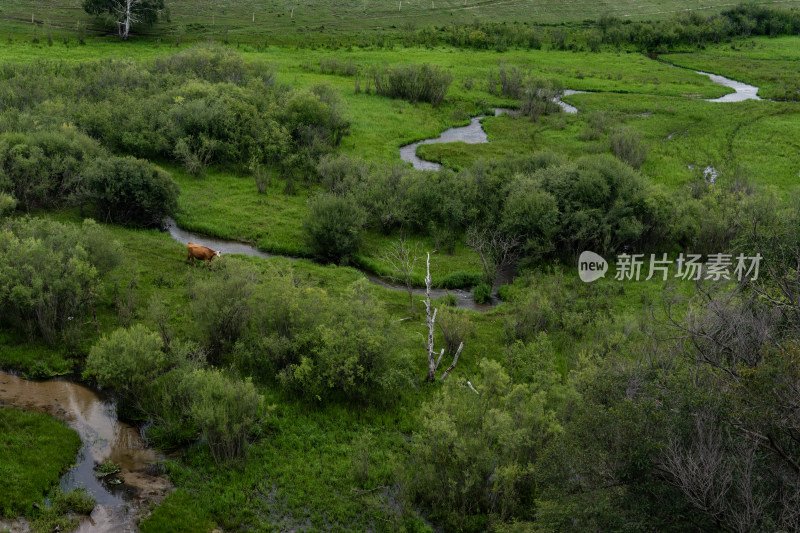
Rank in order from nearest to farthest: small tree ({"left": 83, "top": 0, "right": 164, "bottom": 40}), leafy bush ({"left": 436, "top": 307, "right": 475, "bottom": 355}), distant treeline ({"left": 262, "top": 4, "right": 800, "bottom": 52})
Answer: leafy bush ({"left": 436, "top": 307, "right": 475, "bottom": 355}) < small tree ({"left": 83, "top": 0, "right": 164, "bottom": 40}) < distant treeline ({"left": 262, "top": 4, "right": 800, "bottom": 52})

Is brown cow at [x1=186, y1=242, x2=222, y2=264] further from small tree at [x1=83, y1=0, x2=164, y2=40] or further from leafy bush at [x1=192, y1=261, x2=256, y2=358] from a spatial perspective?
small tree at [x1=83, y1=0, x2=164, y2=40]

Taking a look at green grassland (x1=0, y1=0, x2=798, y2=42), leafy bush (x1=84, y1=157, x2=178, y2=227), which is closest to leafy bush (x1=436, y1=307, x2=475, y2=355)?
leafy bush (x1=84, y1=157, x2=178, y2=227)

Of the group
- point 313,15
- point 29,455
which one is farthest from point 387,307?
point 313,15

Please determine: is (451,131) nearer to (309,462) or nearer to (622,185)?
(622,185)

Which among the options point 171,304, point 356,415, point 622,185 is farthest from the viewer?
point 622,185

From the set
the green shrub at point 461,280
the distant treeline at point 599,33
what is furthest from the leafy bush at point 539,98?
the green shrub at point 461,280

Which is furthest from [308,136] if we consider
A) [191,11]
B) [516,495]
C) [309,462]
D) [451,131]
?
[191,11]

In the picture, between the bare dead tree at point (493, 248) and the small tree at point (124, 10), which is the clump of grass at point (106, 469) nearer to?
the bare dead tree at point (493, 248)
